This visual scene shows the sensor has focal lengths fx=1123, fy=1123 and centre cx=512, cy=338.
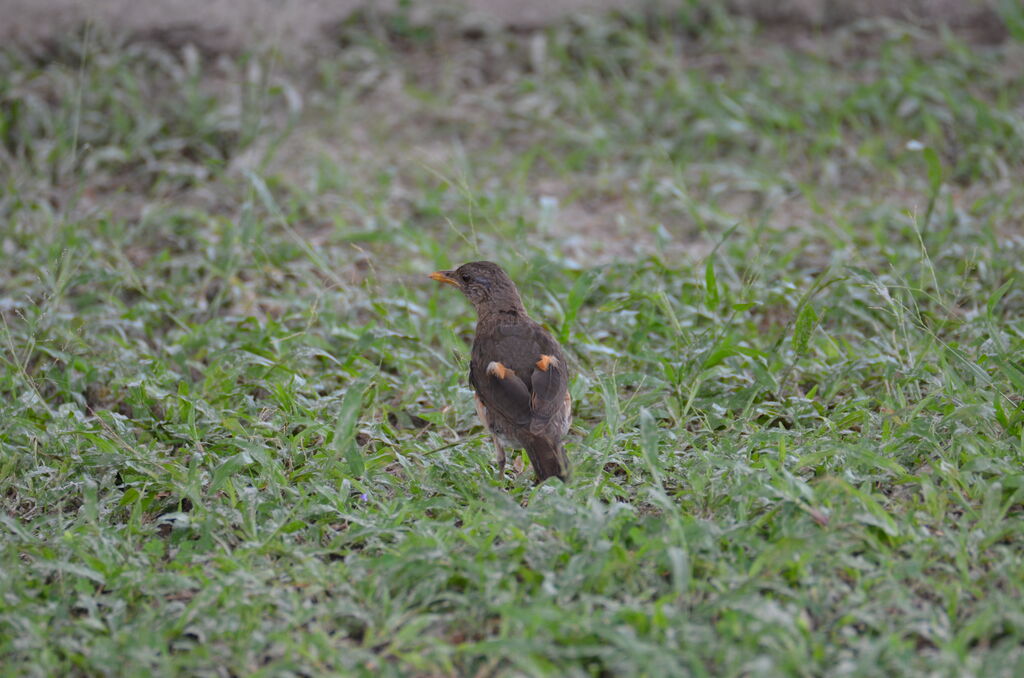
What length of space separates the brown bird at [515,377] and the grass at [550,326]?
0.16m

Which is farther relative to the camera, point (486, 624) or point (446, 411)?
point (446, 411)

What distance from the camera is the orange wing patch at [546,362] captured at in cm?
452

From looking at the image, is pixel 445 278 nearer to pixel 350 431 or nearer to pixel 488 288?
pixel 488 288

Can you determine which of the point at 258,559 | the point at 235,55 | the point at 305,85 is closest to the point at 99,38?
the point at 235,55

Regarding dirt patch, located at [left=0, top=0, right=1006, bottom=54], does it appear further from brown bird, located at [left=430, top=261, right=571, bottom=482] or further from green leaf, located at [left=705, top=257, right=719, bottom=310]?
brown bird, located at [left=430, top=261, right=571, bottom=482]

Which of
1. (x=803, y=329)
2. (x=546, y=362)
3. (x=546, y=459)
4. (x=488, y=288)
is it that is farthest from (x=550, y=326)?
(x=546, y=459)

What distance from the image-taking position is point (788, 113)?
793 cm

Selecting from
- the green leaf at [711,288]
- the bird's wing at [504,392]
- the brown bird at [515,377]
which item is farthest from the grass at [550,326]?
the bird's wing at [504,392]

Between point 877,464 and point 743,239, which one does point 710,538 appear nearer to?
point 877,464

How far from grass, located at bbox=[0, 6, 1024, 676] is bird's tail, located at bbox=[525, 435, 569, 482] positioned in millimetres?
84

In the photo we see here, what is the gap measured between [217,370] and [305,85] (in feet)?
13.0

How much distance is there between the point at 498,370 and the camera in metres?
4.58

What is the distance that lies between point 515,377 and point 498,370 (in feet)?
0.30

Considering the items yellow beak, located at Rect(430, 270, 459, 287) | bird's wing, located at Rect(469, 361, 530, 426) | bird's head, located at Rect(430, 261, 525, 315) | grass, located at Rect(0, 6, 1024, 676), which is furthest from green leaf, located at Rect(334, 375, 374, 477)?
yellow beak, located at Rect(430, 270, 459, 287)
